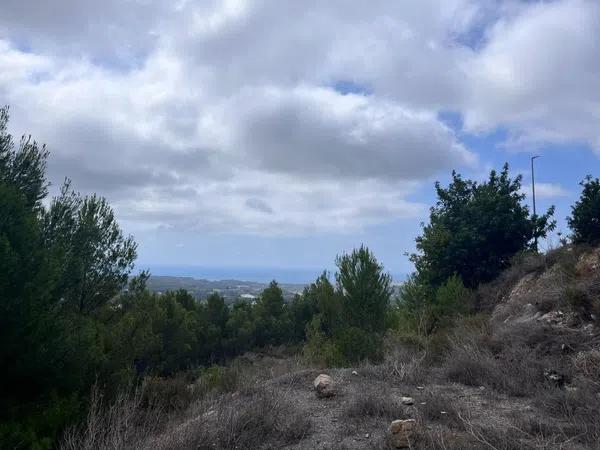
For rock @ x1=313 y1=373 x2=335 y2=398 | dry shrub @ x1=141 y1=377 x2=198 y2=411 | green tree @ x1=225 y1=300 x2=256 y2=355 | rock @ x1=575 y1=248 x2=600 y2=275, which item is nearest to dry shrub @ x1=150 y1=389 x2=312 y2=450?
rock @ x1=313 y1=373 x2=335 y2=398

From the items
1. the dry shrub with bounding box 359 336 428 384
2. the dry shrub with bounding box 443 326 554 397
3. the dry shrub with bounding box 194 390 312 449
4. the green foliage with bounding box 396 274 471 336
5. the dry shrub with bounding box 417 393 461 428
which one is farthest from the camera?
the green foliage with bounding box 396 274 471 336

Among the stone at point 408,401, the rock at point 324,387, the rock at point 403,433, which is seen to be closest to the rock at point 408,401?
the stone at point 408,401

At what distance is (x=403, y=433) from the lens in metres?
5.54

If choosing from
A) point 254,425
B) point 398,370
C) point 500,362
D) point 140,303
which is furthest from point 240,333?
point 254,425

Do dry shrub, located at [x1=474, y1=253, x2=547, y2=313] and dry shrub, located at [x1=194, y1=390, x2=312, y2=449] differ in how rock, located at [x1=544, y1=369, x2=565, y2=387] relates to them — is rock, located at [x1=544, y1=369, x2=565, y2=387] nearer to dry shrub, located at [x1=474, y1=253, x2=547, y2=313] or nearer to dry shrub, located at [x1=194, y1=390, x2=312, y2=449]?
dry shrub, located at [x1=194, y1=390, x2=312, y2=449]

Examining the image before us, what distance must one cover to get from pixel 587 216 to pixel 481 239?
4123 millimetres

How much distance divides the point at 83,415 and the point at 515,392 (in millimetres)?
6248

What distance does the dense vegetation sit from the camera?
6383mm

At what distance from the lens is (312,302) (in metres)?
30.2

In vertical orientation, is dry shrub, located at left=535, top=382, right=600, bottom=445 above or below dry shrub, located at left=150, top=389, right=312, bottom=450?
above

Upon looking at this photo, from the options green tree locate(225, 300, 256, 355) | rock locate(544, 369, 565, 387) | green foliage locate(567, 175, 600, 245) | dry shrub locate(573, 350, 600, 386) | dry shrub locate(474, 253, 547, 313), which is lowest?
green tree locate(225, 300, 256, 355)

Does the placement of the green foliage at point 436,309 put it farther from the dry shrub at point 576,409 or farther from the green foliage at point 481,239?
the dry shrub at point 576,409

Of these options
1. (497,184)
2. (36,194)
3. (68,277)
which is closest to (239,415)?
(68,277)

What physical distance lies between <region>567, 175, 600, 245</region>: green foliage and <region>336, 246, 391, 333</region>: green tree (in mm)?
6880
